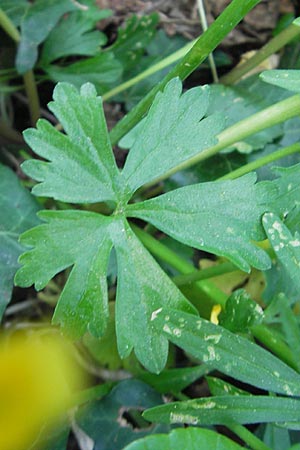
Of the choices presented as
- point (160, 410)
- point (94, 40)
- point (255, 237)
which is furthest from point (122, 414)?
point (94, 40)

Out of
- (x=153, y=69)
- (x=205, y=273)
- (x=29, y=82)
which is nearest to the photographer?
(x=205, y=273)

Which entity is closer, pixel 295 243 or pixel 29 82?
pixel 295 243

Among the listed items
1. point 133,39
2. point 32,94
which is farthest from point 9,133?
point 133,39

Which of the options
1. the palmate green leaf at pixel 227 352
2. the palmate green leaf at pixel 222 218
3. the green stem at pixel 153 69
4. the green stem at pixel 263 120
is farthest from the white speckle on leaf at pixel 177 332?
the green stem at pixel 153 69

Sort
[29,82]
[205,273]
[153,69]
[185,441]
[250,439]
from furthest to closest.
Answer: [29,82] → [153,69] → [205,273] → [250,439] → [185,441]

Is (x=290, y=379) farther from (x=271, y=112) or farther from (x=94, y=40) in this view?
(x=94, y=40)

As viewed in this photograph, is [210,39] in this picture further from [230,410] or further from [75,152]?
[230,410]
